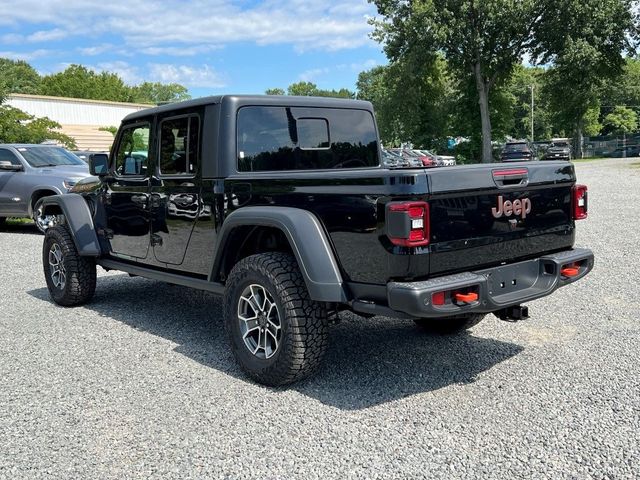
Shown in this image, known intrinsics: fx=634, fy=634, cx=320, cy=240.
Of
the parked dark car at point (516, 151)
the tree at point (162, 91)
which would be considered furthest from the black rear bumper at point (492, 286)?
the tree at point (162, 91)

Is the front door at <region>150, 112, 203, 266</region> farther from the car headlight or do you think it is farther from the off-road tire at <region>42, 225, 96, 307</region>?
the car headlight

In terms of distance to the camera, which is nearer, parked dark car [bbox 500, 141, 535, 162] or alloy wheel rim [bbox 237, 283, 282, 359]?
alloy wheel rim [bbox 237, 283, 282, 359]

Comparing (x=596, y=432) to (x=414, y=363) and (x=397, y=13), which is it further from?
(x=397, y=13)

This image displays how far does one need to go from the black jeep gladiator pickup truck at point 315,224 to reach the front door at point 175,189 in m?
0.02

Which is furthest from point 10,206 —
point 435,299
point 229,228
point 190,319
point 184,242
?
point 435,299

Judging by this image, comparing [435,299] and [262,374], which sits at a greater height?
[435,299]

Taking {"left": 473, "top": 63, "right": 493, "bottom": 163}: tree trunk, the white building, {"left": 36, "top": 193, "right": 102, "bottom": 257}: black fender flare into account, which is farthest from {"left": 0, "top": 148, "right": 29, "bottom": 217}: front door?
{"left": 473, "top": 63, "right": 493, "bottom": 163}: tree trunk

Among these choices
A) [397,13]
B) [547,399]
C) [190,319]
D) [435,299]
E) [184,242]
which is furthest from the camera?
[397,13]

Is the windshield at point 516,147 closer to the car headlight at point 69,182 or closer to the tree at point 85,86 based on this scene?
the car headlight at point 69,182

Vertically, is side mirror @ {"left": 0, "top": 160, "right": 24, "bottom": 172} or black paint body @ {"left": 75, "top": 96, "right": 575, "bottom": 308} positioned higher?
side mirror @ {"left": 0, "top": 160, "right": 24, "bottom": 172}

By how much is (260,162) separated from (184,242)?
2.83ft

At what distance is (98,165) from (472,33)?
35.5 m

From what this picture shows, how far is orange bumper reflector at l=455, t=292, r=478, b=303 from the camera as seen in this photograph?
3531mm

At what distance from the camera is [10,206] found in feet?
40.2
